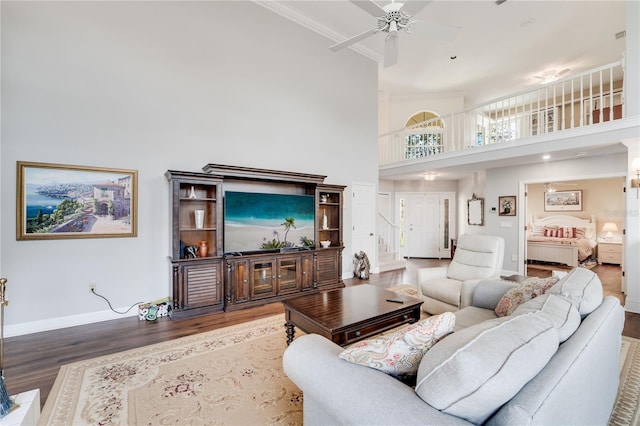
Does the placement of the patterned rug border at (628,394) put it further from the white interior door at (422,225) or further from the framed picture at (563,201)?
the framed picture at (563,201)

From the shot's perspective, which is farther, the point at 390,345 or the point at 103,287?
the point at 103,287

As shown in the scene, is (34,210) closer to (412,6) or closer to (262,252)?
(262,252)

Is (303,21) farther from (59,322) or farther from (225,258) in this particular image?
(59,322)

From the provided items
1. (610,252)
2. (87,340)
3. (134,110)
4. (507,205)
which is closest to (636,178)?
(507,205)

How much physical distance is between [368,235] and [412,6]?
4375mm

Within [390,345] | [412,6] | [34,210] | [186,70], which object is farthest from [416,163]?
[34,210]

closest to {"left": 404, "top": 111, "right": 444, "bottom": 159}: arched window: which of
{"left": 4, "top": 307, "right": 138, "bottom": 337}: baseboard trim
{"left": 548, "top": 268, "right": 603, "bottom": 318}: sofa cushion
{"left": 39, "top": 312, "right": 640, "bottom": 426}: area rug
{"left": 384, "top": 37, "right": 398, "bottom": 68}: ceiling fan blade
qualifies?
{"left": 384, "top": 37, "right": 398, "bottom": 68}: ceiling fan blade

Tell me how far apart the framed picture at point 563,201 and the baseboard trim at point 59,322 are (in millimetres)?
11124

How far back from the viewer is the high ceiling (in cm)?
506

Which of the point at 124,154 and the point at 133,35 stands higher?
the point at 133,35

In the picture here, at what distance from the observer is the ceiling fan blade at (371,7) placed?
2836 millimetres

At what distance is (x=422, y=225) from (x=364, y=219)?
358 cm

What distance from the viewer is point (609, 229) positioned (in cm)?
782

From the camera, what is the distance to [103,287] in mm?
3578
